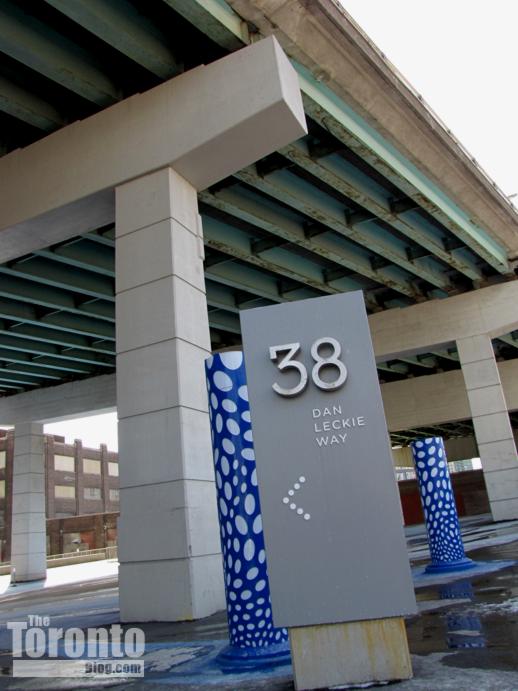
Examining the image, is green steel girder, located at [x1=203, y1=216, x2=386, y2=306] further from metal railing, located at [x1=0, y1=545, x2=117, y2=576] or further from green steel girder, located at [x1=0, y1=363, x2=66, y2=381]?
metal railing, located at [x1=0, y1=545, x2=117, y2=576]

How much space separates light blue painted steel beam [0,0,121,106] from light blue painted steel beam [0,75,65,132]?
0.86 metres

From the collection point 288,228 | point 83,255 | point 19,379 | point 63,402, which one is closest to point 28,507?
point 63,402

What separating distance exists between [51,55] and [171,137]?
222cm

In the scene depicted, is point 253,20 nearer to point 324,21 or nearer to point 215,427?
point 324,21

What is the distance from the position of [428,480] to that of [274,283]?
34.9 ft

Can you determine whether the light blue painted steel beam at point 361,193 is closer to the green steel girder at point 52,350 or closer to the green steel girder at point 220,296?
the green steel girder at point 220,296

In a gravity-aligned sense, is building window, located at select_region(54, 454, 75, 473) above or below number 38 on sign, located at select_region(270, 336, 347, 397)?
above

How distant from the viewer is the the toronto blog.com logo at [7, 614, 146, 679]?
511cm

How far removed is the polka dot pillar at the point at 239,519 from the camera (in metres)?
4.97

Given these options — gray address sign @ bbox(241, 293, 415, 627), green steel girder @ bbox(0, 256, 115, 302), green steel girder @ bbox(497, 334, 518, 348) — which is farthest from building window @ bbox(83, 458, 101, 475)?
gray address sign @ bbox(241, 293, 415, 627)

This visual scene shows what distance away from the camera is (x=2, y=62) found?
9773 mm

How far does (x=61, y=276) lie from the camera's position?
16.4 meters

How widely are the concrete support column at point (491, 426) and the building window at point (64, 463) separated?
173 feet

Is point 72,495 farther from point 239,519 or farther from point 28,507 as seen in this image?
point 239,519
